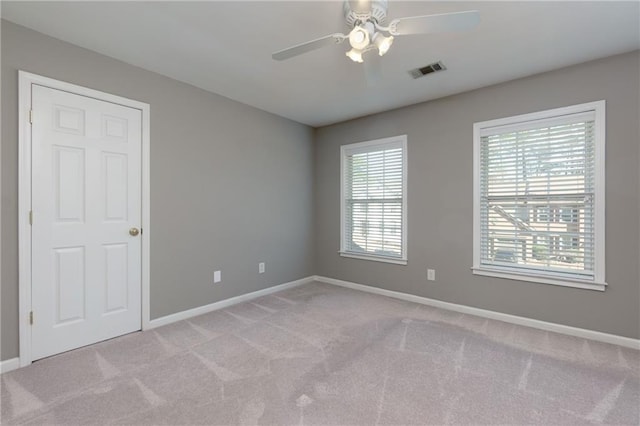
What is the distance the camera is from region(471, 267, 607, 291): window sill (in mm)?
2666

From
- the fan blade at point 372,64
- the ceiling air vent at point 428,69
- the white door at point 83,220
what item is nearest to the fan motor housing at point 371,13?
the fan blade at point 372,64

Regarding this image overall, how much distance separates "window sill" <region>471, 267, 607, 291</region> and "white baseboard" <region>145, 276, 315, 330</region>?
2.47m

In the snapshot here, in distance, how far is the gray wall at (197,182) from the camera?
2172mm

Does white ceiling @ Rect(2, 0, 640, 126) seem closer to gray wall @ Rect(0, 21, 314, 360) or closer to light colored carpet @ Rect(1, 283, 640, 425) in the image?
gray wall @ Rect(0, 21, 314, 360)

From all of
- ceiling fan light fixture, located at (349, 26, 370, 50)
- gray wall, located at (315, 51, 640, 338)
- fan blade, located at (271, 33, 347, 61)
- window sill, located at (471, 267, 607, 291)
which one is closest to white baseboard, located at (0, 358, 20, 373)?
fan blade, located at (271, 33, 347, 61)

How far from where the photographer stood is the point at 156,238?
2973 mm

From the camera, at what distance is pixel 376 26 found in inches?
71.3

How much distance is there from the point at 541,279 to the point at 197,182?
3678 mm

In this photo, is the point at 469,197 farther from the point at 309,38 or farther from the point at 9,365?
the point at 9,365

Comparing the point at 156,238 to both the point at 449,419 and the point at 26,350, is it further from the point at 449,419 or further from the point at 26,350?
the point at 449,419

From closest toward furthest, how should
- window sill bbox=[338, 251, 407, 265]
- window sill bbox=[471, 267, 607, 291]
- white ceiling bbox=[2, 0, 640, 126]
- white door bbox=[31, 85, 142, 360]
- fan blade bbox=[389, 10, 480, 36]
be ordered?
fan blade bbox=[389, 10, 480, 36] < white ceiling bbox=[2, 0, 640, 126] < white door bbox=[31, 85, 142, 360] < window sill bbox=[471, 267, 607, 291] < window sill bbox=[338, 251, 407, 265]

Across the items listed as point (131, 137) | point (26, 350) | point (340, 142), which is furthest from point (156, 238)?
point (340, 142)

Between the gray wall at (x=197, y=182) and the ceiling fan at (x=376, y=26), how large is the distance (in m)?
1.73

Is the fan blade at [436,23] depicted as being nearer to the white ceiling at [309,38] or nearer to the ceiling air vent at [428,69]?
the white ceiling at [309,38]
